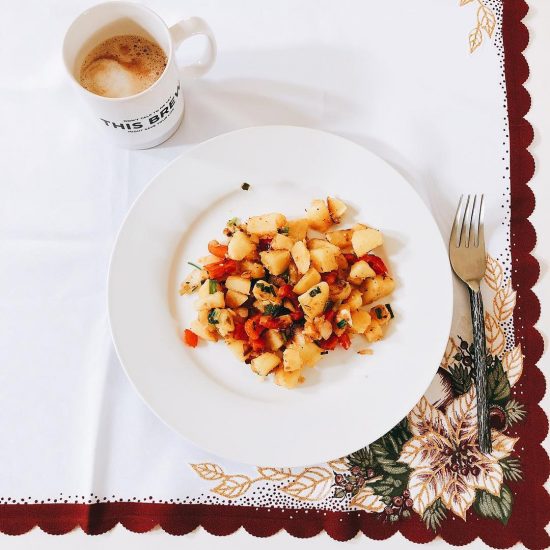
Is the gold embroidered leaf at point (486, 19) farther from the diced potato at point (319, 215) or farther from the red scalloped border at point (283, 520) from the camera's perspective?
the red scalloped border at point (283, 520)

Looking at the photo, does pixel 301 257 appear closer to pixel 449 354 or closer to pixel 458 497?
pixel 449 354

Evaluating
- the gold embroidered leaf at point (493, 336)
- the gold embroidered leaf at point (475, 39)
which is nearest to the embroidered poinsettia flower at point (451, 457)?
the gold embroidered leaf at point (493, 336)

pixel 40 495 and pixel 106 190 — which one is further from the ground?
pixel 106 190

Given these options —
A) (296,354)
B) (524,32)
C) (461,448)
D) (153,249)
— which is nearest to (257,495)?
(296,354)

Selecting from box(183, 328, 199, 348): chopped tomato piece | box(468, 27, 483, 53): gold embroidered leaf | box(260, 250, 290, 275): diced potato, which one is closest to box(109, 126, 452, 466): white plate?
box(183, 328, 199, 348): chopped tomato piece

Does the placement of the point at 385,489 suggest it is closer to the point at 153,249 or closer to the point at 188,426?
the point at 188,426

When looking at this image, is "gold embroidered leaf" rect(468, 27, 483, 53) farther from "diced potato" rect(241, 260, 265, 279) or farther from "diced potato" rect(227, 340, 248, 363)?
"diced potato" rect(227, 340, 248, 363)

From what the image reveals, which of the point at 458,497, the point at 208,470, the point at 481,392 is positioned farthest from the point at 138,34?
the point at 458,497
